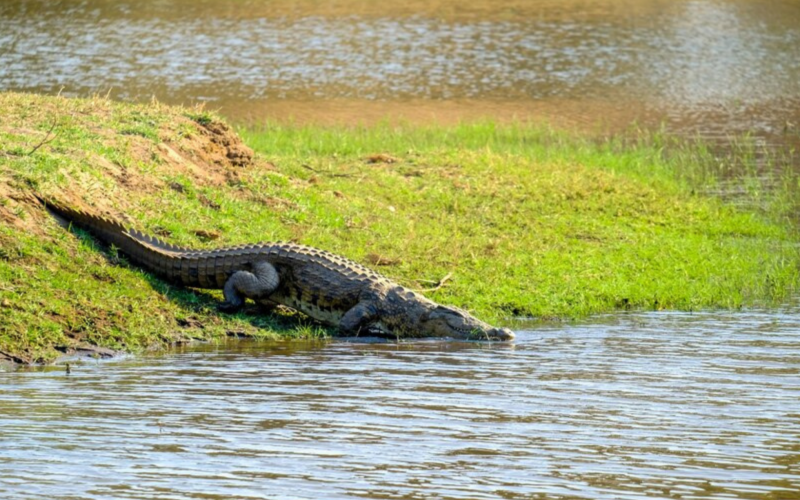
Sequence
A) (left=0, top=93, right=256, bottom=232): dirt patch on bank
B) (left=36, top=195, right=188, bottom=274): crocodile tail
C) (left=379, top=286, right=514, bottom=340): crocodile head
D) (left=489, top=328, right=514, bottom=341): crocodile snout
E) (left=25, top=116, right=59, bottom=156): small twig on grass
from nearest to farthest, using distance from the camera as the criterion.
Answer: (left=489, top=328, right=514, bottom=341): crocodile snout < (left=379, top=286, right=514, bottom=340): crocodile head < (left=36, top=195, right=188, bottom=274): crocodile tail < (left=0, top=93, right=256, bottom=232): dirt patch on bank < (left=25, top=116, right=59, bottom=156): small twig on grass

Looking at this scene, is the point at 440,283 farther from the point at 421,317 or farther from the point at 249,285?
the point at 249,285

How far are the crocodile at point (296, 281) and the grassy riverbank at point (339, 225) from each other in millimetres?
133

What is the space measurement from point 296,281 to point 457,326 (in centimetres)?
121

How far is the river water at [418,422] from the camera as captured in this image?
511cm

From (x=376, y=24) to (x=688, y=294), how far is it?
17.3 m

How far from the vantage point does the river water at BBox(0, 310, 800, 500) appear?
5.11m

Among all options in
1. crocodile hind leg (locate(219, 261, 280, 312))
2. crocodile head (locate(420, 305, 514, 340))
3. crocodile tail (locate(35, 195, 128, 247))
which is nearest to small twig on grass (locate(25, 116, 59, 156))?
crocodile tail (locate(35, 195, 128, 247))

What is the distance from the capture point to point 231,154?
1196 cm

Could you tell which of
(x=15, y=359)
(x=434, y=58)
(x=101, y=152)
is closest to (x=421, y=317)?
(x=15, y=359)

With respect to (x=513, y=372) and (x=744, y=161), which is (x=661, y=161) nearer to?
(x=744, y=161)

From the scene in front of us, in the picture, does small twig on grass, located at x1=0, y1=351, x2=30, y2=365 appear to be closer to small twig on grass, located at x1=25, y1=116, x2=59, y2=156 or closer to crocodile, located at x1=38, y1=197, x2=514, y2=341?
crocodile, located at x1=38, y1=197, x2=514, y2=341

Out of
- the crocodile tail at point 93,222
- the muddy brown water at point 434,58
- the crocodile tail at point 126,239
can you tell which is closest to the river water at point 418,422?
the crocodile tail at point 126,239

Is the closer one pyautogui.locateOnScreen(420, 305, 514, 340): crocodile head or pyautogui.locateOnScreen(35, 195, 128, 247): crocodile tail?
pyautogui.locateOnScreen(420, 305, 514, 340): crocodile head

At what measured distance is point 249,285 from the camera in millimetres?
8688
